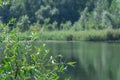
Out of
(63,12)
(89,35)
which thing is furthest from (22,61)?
(63,12)

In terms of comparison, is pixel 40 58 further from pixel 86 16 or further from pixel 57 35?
pixel 86 16

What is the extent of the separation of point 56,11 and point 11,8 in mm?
5661

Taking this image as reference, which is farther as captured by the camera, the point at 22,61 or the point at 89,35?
the point at 89,35

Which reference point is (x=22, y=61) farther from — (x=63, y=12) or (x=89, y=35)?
(x=63, y=12)

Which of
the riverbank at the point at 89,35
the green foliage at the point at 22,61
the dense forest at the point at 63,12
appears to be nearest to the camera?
the green foliage at the point at 22,61

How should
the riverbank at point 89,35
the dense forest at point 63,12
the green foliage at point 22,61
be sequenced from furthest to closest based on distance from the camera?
the dense forest at point 63,12, the riverbank at point 89,35, the green foliage at point 22,61

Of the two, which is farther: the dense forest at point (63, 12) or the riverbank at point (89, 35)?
the dense forest at point (63, 12)

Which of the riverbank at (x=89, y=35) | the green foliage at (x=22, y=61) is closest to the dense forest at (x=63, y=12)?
the riverbank at (x=89, y=35)

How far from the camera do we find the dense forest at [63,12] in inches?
1923

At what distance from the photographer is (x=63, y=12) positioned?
57188mm

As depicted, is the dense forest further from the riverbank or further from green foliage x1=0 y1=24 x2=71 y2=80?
green foliage x1=0 y1=24 x2=71 y2=80

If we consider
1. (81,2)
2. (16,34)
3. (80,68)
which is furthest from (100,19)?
(16,34)

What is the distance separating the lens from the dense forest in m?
48.8

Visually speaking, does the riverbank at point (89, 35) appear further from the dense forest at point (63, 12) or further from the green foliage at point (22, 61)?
the green foliage at point (22, 61)
